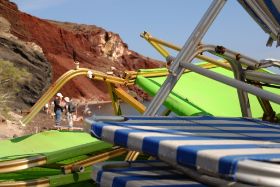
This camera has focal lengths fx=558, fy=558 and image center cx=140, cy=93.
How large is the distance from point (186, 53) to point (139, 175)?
945 millimetres

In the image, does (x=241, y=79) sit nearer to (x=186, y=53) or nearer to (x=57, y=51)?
(x=186, y=53)

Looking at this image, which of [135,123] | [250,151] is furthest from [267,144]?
[135,123]

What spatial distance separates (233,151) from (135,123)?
2.20 feet

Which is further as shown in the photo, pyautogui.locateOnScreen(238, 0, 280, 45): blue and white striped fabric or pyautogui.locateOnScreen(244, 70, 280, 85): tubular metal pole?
pyautogui.locateOnScreen(238, 0, 280, 45): blue and white striped fabric

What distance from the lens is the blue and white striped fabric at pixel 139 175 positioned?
78.9 inches

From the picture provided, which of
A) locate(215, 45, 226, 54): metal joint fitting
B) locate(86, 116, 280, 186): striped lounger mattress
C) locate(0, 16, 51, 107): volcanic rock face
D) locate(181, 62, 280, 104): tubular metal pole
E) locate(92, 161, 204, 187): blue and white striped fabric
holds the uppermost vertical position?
locate(0, 16, 51, 107): volcanic rock face

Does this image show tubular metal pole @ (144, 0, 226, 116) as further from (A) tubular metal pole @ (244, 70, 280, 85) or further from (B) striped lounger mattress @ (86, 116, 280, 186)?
(A) tubular metal pole @ (244, 70, 280, 85)

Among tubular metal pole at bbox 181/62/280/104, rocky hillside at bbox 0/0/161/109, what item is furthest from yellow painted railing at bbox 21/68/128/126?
rocky hillside at bbox 0/0/161/109

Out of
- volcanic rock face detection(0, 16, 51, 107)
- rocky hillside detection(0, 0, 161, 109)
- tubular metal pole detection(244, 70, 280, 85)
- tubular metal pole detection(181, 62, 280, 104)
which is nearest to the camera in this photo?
tubular metal pole detection(181, 62, 280, 104)

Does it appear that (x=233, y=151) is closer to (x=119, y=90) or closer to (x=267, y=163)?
(x=267, y=163)

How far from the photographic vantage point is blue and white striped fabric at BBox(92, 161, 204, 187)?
6.57 feet

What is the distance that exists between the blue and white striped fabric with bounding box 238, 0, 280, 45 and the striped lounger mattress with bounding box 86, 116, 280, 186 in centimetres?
67

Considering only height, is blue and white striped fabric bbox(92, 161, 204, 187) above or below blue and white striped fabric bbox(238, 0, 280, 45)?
below

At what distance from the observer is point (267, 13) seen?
3061 millimetres
